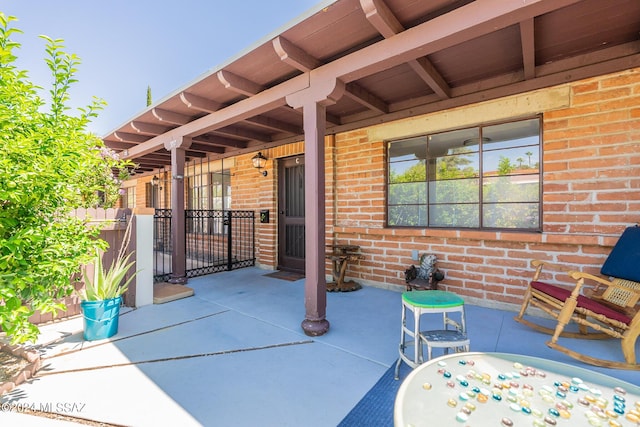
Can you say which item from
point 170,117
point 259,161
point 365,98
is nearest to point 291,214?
point 259,161

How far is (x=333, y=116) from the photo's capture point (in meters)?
4.46

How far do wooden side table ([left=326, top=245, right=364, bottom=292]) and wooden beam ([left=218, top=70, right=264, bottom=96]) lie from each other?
8.02ft

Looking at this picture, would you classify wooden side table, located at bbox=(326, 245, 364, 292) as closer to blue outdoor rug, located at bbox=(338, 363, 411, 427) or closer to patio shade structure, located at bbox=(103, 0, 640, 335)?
patio shade structure, located at bbox=(103, 0, 640, 335)

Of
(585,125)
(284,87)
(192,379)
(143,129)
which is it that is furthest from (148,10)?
(585,125)

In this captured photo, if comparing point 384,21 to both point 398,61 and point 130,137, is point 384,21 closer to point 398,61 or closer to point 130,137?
point 398,61

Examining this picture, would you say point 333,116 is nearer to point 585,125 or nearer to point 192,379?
point 585,125

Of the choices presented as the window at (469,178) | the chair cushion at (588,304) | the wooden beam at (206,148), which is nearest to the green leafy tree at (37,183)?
the window at (469,178)

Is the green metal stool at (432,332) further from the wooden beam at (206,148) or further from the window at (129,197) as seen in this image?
the window at (129,197)

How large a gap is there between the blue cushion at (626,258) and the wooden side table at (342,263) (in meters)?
2.64

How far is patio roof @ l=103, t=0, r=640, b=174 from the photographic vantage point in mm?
2092

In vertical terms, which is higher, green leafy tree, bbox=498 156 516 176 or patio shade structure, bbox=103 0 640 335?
patio shade structure, bbox=103 0 640 335

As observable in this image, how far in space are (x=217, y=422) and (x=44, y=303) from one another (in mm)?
1346

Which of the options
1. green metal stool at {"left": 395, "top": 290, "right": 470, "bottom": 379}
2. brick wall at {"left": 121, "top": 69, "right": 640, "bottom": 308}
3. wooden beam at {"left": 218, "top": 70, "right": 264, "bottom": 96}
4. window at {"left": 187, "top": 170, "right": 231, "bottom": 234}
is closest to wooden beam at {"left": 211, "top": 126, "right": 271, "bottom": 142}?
brick wall at {"left": 121, "top": 69, "right": 640, "bottom": 308}

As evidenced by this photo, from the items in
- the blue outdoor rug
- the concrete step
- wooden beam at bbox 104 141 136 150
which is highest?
wooden beam at bbox 104 141 136 150
